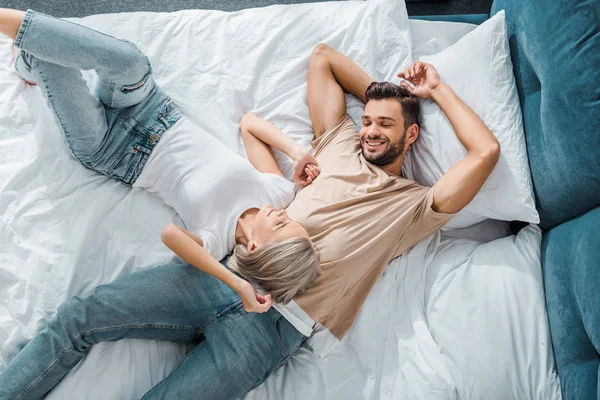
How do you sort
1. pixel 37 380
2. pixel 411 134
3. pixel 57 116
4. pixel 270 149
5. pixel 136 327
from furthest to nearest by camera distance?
pixel 270 149, pixel 411 134, pixel 57 116, pixel 136 327, pixel 37 380

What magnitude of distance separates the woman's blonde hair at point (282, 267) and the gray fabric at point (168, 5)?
5.07 feet

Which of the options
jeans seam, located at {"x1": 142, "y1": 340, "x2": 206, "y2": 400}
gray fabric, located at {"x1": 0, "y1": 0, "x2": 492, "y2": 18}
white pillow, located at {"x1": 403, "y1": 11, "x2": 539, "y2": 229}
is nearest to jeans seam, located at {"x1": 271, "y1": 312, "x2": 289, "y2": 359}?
jeans seam, located at {"x1": 142, "y1": 340, "x2": 206, "y2": 400}

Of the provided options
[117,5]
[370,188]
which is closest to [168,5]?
[117,5]

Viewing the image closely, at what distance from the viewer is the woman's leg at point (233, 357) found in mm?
1497

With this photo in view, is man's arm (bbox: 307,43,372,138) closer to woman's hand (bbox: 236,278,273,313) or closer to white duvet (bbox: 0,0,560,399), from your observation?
white duvet (bbox: 0,0,560,399)

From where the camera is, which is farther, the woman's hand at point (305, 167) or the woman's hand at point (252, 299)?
the woman's hand at point (305, 167)

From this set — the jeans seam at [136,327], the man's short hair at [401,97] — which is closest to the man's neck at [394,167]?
the man's short hair at [401,97]

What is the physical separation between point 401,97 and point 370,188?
13.4 inches

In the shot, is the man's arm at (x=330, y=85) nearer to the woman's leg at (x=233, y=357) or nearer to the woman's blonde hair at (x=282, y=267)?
the woman's blonde hair at (x=282, y=267)

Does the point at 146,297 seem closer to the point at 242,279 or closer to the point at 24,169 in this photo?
the point at 242,279

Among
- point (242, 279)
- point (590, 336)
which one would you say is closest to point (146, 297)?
point (242, 279)

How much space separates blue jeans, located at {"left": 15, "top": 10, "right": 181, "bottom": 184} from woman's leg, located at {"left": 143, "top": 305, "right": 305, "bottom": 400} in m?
0.65

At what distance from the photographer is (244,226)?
5.52ft

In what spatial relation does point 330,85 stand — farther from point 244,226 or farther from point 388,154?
point 244,226
